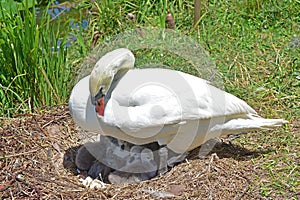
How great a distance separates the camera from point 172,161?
3.79 m

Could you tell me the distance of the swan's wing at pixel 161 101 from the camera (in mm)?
3373

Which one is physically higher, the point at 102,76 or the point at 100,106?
the point at 102,76

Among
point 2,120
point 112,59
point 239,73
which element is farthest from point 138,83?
point 239,73

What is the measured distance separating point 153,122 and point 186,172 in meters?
0.46

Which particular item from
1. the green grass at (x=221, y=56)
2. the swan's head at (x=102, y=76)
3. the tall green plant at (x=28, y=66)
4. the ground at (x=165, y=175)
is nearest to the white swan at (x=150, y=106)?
the swan's head at (x=102, y=76)

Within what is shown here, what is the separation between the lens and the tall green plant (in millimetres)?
4551

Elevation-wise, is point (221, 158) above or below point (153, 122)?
below

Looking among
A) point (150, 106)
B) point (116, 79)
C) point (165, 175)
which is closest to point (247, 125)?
point (165, 175)

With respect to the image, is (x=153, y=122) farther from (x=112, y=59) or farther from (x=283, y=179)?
(x=283, y=179)

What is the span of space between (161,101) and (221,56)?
6.20 ft

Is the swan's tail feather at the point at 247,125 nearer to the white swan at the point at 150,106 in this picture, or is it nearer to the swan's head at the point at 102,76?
the white swan at the point at 150,106

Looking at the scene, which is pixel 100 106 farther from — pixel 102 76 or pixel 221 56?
pixel 221 56

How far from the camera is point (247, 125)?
3.83 m

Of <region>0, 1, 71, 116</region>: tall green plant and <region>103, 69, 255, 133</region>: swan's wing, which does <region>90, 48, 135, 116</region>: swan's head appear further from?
<region>0, 1, 71, 116</region>: tall green plant
